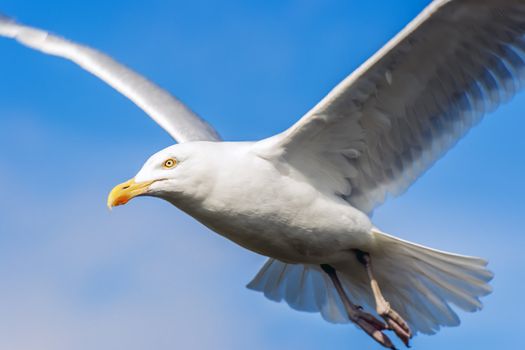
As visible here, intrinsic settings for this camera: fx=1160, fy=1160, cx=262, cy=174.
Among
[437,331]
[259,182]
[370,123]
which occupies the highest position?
[370,123]

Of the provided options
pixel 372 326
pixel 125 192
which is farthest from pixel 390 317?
pixel 125 192

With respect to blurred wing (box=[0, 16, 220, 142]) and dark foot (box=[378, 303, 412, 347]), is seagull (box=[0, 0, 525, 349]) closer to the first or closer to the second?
A: dark foot (box=[378, 303, 412, 347])

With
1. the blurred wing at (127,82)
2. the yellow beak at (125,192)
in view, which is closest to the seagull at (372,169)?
the yellow beak at (125,192)

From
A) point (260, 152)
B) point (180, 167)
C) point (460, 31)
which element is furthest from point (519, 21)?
point (180, 167)

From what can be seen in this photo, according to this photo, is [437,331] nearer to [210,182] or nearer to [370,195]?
[370,195]

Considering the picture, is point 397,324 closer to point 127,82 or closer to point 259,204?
point 259,204

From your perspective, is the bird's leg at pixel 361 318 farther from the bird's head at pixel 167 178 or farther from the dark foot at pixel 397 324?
the bird's head at pixel 167 178
